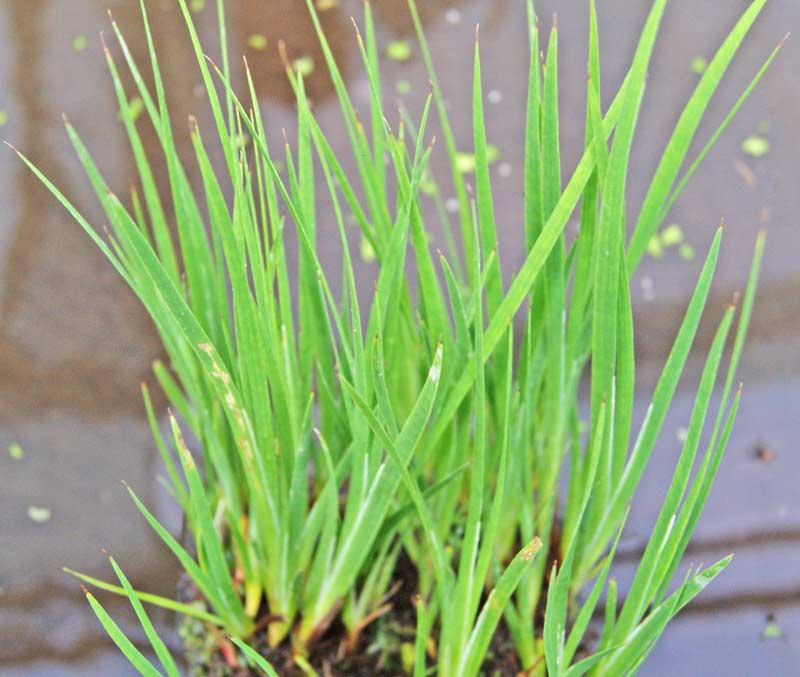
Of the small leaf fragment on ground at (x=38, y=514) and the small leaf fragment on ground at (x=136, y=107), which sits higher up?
the small leaf fragment on ground at (x=136, y=107)

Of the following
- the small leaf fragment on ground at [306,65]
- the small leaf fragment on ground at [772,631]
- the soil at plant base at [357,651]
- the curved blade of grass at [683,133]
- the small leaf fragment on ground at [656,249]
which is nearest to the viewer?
the curved blade of grass at [683,133]

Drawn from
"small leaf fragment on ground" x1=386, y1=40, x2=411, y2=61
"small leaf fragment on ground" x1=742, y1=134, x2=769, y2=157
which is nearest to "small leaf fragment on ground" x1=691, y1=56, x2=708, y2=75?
"small leaf fragment on ground" x1=742, y1=134, x2=769, y2=157

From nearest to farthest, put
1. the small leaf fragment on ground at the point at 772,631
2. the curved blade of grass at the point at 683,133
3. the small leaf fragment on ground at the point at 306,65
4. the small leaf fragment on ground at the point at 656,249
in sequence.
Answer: the curved blade of grass at the point at 683,133 < the small leaf fragment on ground at the point at 772,631 < the small leaf fragment on ground at the point at 656,249 < the small leaf fragment on ground at the point at 306,65

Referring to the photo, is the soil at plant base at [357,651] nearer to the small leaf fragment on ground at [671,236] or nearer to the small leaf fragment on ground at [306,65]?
the small leaf fragment on ground at [671,236]

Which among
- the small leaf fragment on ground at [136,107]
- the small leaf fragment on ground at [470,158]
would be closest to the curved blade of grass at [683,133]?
the small leaf fragment on ground at [470,158]

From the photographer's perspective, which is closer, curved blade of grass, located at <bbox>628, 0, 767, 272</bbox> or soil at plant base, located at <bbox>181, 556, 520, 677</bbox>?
curved blade of grass, located at <bbox>628, 0, 767, 272</bbox>

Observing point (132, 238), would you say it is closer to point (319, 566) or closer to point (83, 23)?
point (319, 566)

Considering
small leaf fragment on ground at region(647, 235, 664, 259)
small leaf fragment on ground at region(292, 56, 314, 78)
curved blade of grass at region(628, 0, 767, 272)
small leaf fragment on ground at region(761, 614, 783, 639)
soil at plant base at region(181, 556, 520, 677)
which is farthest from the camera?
small leaf fragment on ground at region(292, 56, 314, 78)

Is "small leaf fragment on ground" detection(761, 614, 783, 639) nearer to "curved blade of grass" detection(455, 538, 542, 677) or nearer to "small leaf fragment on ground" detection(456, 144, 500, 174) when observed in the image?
"curved blade of grass" detection(455, 538, 542, 677)

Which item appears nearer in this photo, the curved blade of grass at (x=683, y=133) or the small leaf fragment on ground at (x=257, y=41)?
the curved blade of grass at (x=683, y=133)
